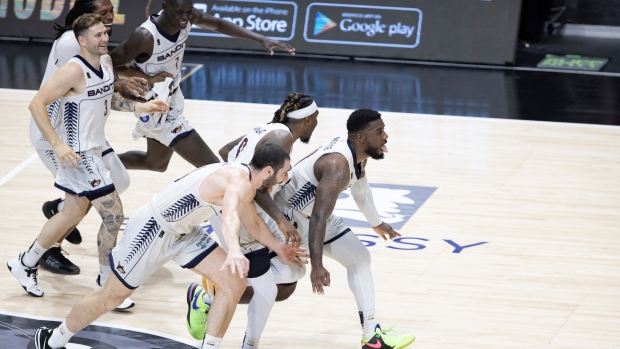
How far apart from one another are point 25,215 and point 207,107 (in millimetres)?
3830

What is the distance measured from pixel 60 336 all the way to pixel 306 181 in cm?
157

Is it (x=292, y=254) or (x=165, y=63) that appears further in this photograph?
(x=165, y=63)

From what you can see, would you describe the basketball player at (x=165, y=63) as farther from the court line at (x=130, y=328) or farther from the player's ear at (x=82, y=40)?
the court line at (x=130, y=328)

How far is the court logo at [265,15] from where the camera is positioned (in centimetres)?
1419

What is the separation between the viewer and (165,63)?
291 inches

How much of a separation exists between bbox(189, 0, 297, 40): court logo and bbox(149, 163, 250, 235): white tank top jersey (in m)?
8.95

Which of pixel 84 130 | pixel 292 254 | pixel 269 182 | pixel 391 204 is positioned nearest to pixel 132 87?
pixel 84 130

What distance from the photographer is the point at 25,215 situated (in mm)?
8195

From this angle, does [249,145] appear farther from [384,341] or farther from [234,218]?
[384,341]

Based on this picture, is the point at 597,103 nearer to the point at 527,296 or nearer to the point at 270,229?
the point at 527,296

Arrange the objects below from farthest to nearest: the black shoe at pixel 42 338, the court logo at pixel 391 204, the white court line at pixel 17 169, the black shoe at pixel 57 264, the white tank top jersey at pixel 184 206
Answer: the white court line at pixel 17 169 → the court logo at pixel 391 204 → the black shoe at pixel 57 264 → the black shoe at pixel 42 338 → the white tank top jersey at pixel 184 206

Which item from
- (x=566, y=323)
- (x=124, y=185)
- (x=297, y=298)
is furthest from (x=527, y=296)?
(x=124, y=185)

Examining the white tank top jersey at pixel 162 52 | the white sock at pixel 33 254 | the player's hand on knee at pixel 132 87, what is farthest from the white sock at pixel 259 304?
the white tank top jersey at pixel 162 52

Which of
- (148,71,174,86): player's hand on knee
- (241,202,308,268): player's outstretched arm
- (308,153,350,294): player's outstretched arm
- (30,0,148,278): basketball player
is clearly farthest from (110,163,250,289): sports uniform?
(148,71,174,86): player's hand on knee
